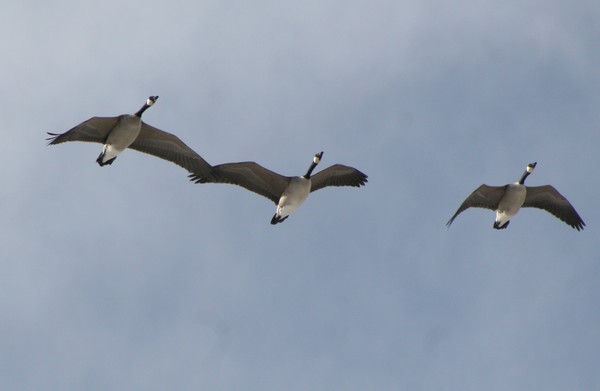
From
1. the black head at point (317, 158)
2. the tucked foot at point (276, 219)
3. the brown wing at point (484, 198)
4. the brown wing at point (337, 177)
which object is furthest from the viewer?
the brown wing at point (484, 198)

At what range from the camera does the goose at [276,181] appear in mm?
28906

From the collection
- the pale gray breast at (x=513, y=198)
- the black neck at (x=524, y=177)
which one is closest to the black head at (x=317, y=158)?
the pale gray breast at (x=513, y=198)

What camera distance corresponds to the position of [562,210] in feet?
107

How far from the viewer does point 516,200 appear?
1215 inches

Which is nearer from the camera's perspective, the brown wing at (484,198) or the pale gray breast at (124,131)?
the pale gray breast at (124,131)

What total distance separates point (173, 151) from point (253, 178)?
2.30 meters

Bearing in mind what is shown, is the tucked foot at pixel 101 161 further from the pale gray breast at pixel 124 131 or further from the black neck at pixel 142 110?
the black neck at pixel 142 110

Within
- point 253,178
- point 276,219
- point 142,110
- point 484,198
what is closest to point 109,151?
point 142,110

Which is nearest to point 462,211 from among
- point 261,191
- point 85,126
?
point 261,191

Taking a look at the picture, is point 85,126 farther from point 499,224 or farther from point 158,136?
point 499,224

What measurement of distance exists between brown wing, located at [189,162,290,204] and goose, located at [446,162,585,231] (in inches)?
187

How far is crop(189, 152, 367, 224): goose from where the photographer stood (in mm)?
28906

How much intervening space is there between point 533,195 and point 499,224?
1.48 metres

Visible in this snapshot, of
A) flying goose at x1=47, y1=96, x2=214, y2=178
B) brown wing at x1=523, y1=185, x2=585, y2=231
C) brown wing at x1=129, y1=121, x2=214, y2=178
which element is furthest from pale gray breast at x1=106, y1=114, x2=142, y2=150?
brown wing at x1=523, y1=185, x2=585, y2=231
